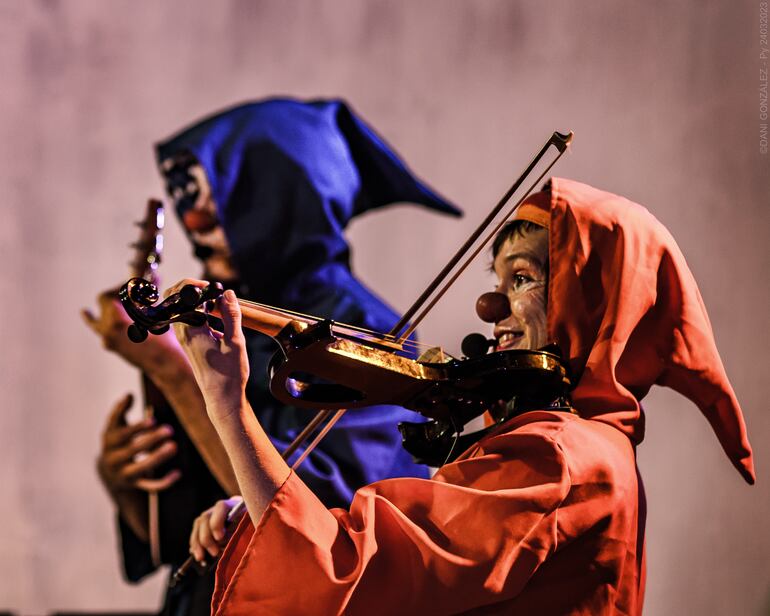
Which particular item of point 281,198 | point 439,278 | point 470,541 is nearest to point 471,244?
point 439,278

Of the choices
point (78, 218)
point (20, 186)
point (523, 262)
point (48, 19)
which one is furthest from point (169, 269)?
point (523, 262)

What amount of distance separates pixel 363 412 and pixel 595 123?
1106mm

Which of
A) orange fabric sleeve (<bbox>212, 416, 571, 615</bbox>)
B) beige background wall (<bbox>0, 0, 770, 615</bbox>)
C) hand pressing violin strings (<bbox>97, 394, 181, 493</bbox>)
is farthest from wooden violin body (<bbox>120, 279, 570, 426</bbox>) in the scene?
beige background wall (<bbox>0, 0, 770, 615</bbox>)

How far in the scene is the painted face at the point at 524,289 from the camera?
5.14ft

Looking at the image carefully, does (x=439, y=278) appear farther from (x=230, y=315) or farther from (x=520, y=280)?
(x=230, y=315)

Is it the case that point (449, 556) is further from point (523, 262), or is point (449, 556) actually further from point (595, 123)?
point (595, 123)

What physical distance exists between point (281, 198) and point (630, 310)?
1.58 m

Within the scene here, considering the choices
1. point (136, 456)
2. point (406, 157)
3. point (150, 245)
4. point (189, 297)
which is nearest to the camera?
point (189, 297)

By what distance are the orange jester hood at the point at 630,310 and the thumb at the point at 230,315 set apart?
462 mm

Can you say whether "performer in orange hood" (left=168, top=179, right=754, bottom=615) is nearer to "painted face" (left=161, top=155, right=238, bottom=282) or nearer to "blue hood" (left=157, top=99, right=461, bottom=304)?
"blue hood" (left=157, top=99, right=461, bottom=304)

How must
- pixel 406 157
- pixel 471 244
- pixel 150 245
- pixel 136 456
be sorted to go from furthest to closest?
1. pixel 406 157
2. pixel 136 456
3. pixel 150 245
4. pixel 471 244

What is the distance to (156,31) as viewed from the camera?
3.47 metres

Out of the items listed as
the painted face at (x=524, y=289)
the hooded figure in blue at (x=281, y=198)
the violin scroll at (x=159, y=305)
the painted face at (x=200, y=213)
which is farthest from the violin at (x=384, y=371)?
the painted face at (x=200, y=213)

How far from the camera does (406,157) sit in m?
3.24
